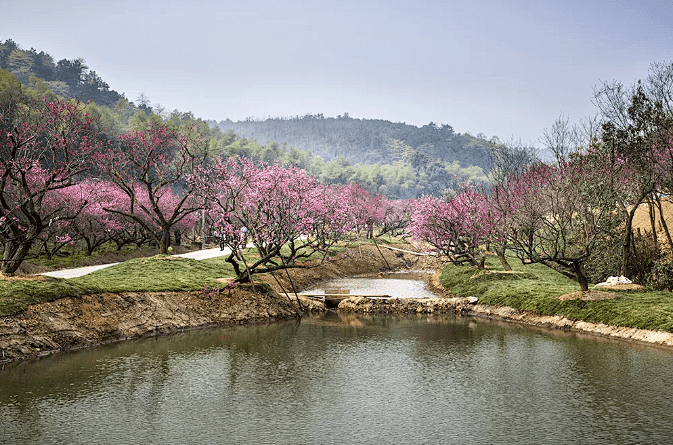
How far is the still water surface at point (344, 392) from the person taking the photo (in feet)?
41.7

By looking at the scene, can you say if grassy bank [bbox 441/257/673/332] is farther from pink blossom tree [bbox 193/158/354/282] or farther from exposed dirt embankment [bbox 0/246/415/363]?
exposed dirt embankment [bbox 0/246/415/363]

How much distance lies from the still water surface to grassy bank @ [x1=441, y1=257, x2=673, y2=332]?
2.51 meters

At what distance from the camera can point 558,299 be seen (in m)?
29.8

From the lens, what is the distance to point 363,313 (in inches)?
1356

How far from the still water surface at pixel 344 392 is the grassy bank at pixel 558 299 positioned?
2.51m

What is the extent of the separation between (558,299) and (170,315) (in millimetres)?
19939

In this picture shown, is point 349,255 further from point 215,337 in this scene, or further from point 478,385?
point 478,385

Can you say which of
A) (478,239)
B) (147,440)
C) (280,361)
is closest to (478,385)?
(280,361)

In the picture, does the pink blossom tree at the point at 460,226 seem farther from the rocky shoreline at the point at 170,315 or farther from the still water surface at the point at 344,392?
the still water surface at the point at 344,392

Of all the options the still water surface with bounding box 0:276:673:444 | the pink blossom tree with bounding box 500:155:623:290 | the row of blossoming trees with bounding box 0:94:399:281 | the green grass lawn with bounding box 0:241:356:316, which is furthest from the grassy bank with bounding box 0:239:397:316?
the pink blossom tree with bounding box 500:155:623:290

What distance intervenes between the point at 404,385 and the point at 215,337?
11.3 meters

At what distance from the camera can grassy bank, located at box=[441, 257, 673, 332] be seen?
972 inches

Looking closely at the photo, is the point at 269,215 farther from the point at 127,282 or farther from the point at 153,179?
the point at 153,179

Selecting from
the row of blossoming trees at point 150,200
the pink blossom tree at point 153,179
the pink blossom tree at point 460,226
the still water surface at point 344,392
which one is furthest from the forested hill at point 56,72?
the still water surface at point 344,392
